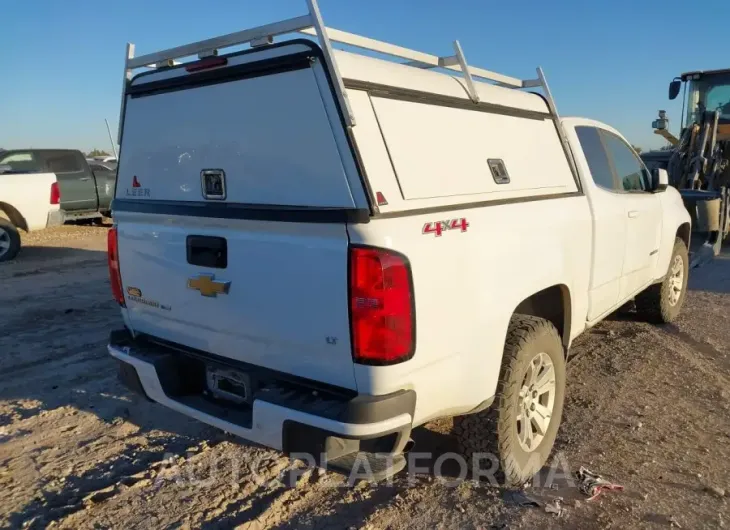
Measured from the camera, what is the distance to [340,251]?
103 inches

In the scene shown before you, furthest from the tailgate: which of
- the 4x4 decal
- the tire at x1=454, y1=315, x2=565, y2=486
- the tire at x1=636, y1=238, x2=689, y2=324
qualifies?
the tire at x1=636, y1=238, x2=689, y2=324

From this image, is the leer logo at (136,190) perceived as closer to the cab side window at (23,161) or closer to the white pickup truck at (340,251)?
the white pickup truck at (340,251)

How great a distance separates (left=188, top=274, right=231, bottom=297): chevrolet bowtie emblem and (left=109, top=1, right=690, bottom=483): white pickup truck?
1 centimetres

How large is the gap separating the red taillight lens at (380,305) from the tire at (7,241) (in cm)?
1039

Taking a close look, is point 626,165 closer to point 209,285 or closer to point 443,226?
point 443,226

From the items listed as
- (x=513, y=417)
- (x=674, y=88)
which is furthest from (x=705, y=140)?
(x=513, y=417)

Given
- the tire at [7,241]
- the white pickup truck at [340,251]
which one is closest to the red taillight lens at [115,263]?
the white pickup truck at [340,251]

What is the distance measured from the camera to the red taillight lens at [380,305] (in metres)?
2.56

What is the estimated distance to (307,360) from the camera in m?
2.83

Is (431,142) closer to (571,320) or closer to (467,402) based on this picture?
(467,402)

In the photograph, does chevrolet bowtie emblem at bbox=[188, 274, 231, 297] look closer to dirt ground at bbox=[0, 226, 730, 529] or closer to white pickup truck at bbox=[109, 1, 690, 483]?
white pickup truck at bbox=[109, 1, 690, 483]

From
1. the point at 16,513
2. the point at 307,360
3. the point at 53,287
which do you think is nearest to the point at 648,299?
the point at 307,360

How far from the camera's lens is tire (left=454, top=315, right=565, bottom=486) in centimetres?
326

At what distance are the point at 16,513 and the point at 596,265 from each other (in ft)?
12.4
